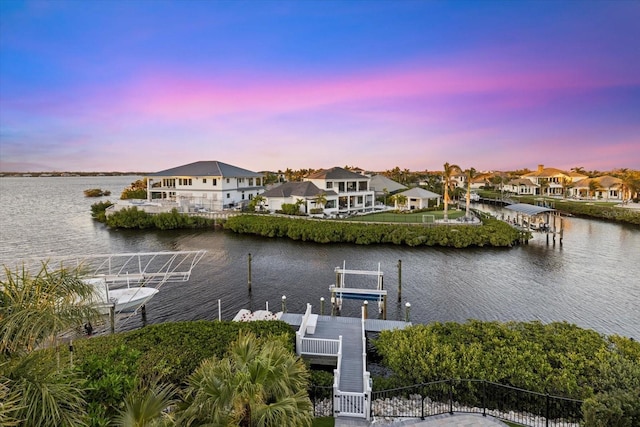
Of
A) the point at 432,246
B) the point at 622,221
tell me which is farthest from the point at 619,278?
the point at 622,221

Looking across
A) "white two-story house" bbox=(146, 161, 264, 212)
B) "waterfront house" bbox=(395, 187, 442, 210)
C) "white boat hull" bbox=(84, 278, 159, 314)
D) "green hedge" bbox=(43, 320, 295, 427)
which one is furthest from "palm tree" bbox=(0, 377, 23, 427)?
"waterfront house" bbox=(395, 187, 442, 210)

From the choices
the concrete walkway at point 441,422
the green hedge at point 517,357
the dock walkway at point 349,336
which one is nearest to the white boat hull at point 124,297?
the dock walkway at point 349,336

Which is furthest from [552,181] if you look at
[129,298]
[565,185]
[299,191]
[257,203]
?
[129,298]

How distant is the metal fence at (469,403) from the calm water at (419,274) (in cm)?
880

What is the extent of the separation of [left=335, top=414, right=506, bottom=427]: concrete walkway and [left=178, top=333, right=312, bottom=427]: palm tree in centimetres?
467

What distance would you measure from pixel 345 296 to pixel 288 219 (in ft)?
89.2

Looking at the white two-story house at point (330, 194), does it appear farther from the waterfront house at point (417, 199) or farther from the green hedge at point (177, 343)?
the green hedge at point (177, 343)

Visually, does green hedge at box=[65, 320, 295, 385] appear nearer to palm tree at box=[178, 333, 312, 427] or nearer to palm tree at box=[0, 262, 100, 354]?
palm tree at box=[178, 333, 312, 427]

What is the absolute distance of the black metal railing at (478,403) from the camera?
12219mm

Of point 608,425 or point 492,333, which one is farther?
point 492,333

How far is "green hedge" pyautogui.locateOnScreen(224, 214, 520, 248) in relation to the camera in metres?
42.3

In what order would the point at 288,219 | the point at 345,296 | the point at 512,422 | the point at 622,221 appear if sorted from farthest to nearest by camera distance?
the point at 622,221
the point at 288,219
the point at 345,296
the point at 512,422

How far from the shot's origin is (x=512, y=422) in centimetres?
1134

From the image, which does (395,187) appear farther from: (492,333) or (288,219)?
(492,333)
